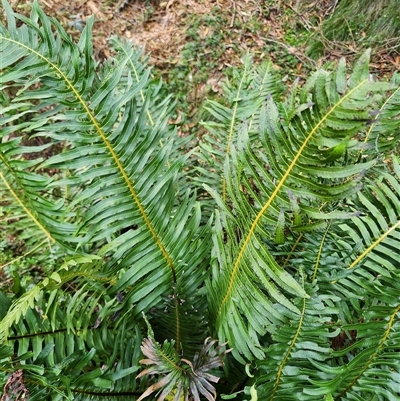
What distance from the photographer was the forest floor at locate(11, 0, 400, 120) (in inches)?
104

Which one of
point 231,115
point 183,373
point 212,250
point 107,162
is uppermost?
point 231,115

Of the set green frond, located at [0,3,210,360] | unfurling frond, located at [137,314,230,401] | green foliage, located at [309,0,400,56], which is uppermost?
green foliage, located at [309,0,400,56]

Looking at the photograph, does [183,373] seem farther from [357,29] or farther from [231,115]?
[357,29]

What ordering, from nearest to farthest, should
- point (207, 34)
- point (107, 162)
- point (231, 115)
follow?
point (107, 162), point (231, 115), point (207, 34)

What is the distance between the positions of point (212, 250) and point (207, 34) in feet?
6.61

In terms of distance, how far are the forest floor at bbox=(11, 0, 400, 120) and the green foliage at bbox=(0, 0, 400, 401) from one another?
1.23 meters

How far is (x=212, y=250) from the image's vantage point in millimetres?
1265

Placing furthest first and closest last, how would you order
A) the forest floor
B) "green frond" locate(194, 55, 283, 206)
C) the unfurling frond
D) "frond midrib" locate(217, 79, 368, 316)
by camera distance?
→ the forest floor → "green frond" locate(194, 55, 283, 206) → the unfurling frond → "frond midrib" locate(217, 79, 368, 316)

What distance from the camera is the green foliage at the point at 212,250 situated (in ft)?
3.01

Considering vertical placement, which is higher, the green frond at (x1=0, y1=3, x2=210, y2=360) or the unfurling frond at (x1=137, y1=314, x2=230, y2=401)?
the green frond at (x1=0, y1=3, x2=210, y2=360)

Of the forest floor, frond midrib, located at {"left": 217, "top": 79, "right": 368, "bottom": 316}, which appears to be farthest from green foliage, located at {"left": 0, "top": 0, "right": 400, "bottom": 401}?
the forest floor

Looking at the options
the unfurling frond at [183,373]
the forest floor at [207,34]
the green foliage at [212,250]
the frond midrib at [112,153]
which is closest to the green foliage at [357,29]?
the forest floor at [207,34]

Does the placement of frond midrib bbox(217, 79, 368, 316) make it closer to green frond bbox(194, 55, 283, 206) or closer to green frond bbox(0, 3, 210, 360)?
green frond bbox(0, 3, 210, 360)

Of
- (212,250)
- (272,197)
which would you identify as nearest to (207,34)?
(212,250)
